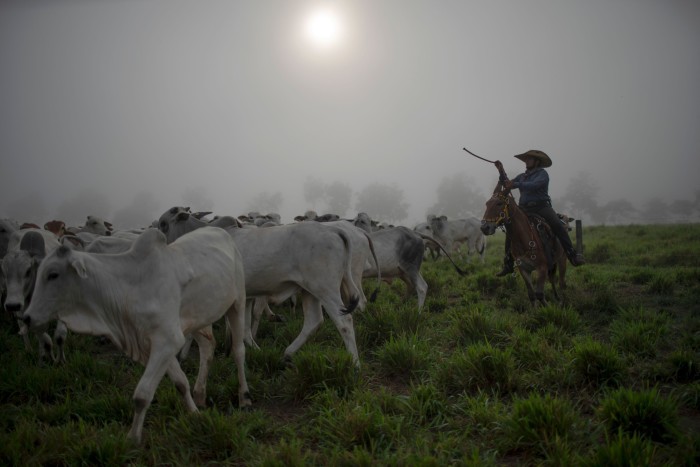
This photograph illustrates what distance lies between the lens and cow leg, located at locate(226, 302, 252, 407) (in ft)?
16.1

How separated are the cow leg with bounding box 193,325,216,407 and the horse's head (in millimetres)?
5830

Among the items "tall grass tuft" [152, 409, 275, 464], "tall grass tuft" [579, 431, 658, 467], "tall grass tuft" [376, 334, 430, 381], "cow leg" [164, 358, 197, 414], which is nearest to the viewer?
"tall grass tuft" [579, 431, 658, 467]

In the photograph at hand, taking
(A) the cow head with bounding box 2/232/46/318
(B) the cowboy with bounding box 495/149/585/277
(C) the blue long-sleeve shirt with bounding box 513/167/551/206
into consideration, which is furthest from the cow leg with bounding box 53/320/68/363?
(C) the blue long-sleeve shirt with bounding box 513/167/551/206

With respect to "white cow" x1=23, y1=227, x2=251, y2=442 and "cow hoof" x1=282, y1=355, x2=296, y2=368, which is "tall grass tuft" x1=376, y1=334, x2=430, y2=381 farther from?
"white cow" x1=23, y1=227, x2=251, y2=442

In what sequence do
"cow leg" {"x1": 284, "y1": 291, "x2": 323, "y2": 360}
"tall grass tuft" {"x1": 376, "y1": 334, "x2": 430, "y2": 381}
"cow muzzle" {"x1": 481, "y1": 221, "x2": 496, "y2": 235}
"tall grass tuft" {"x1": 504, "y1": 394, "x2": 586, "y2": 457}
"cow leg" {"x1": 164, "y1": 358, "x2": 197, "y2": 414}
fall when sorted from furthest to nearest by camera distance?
"cow muzzle" {"x1": 481, "y1": 221, "x2": 496, "y2": 235} → "cow leg" {"x1": 284, "y1": 291, "x2": 323, "y2": 360} → "tall grass tuft" {"x1": 376, "y1": 334, "x2": 430, "y2": 381} → "cow leg" {"x1": 164, "y1": 358, "x2": 197, "y2": 414} → "tall grass tuft" {"x1": 504, "y1": 394, "x2": 586, "y2": 457}

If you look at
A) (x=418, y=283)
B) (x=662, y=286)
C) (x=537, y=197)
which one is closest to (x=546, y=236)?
(x=537, y=197)

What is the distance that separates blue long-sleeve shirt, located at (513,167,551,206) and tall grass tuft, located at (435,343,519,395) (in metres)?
5.41

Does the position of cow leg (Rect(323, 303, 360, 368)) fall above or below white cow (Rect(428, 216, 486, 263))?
above

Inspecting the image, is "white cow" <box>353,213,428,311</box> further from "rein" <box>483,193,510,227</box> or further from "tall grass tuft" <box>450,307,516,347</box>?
"tall grass tuft" <box>450,307,516,347</box>

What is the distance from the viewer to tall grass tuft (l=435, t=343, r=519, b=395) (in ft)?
15.5

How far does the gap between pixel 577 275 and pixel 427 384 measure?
29.3ft

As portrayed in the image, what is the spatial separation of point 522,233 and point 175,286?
7.15m

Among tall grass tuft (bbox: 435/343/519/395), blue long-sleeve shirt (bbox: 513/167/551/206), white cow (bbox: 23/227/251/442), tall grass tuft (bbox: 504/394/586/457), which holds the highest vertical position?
blue long-sleeve shirt (bbox: 513/167/551/206)

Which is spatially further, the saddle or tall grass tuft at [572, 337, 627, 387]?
the saddle
